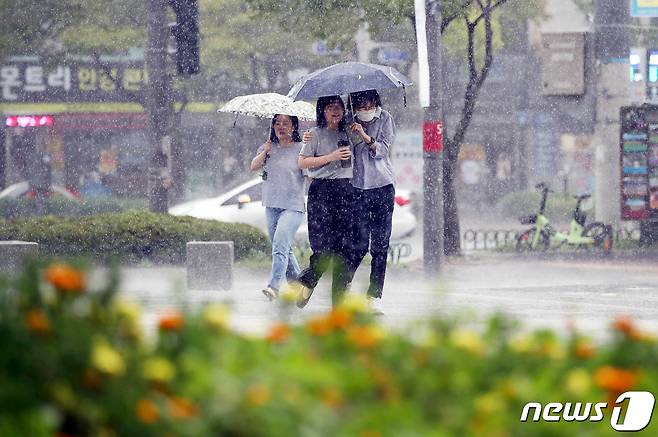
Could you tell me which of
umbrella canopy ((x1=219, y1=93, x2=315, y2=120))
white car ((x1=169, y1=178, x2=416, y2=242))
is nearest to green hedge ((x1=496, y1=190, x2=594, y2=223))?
white car ((x1=169, y1=178, x2=416, y2=242))

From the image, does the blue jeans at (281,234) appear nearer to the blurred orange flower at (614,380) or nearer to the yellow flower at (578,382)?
the yellow flower at (578,382)

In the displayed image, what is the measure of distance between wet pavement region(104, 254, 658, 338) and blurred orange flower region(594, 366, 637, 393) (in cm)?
530

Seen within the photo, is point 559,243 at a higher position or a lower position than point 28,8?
lower

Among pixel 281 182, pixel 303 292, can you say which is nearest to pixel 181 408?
pixel 303 292

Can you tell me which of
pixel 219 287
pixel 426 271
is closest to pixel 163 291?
pixel 219 287

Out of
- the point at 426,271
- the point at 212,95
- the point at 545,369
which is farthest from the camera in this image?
the point at 212,95

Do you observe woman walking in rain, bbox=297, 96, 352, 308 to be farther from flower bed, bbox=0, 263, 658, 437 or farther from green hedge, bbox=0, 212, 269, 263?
green hedge, bbox=0, 212, 269, 263

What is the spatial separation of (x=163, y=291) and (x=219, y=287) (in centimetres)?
75

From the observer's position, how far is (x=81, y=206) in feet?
105

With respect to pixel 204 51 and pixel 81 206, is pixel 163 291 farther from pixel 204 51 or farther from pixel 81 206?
pixel 204 51

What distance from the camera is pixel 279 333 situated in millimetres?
3570

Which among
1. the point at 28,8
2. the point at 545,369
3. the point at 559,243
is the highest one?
the point at 28,8

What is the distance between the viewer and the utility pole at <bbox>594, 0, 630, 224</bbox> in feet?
69.9

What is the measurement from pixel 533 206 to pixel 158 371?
36568mm
